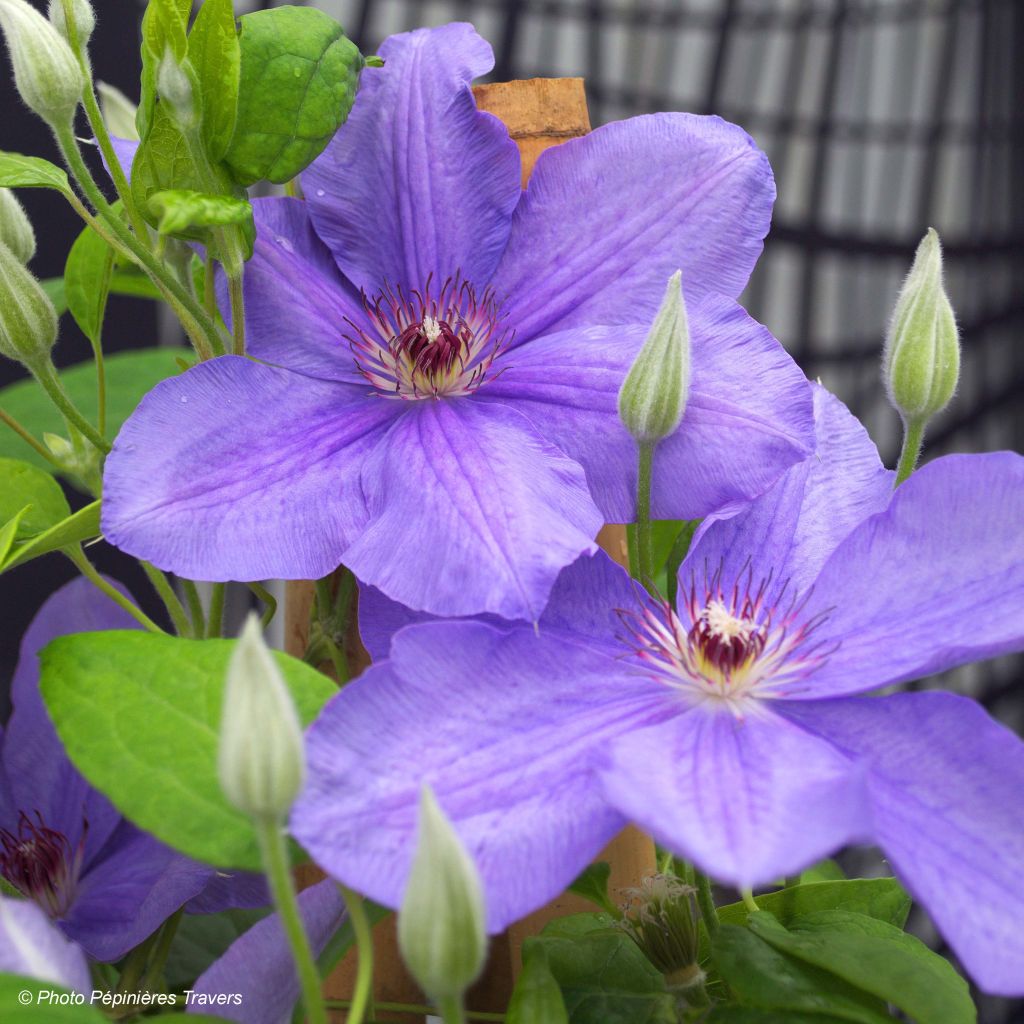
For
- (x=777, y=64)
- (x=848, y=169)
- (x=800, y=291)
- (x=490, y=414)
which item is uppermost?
(x=490, y=414)

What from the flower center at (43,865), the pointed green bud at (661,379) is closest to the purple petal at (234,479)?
the pointed green bud at (661,379)

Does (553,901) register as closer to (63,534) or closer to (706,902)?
(706,902)

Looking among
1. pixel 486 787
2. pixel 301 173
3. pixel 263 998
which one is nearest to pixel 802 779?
pixel 486 787

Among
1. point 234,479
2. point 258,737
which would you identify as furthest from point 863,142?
point 258,737

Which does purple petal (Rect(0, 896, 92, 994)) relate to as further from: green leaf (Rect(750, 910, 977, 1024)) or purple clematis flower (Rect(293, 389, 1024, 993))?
green leaf (Rect(750, 910, 977, 1024))

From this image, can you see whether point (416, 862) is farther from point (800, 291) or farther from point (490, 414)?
point (800, 291)

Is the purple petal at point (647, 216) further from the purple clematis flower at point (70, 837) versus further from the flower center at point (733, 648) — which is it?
the purple clematis flower at point (70, 837)

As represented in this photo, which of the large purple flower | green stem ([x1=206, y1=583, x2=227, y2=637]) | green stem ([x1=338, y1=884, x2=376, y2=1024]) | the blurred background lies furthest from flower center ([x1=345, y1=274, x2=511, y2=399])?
the blurred background
